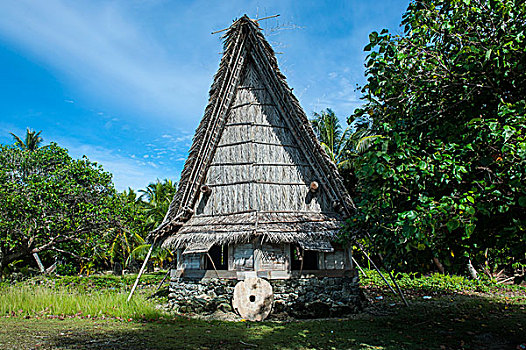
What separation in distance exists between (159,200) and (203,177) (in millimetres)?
16240

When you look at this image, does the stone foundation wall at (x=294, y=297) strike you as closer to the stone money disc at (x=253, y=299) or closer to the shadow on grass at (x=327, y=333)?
the stone money disc at (x=253, y=299)

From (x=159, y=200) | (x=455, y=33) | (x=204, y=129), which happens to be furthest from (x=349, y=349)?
(x=159, y=200)

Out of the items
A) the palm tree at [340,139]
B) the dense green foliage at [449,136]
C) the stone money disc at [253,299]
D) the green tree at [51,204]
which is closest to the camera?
the dense green foliage at [449,136]

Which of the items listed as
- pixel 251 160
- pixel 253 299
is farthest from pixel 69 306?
pixel 251 160

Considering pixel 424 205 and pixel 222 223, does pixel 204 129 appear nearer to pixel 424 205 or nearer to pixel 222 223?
pixel 222 223

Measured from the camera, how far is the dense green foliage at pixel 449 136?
4422 millimetres

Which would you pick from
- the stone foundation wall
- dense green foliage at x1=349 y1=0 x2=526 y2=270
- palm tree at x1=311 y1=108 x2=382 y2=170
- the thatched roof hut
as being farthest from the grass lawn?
palm tree at x1=311 y1=108 x2=382 y2=170

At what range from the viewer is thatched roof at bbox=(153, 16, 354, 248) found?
34.3 ft

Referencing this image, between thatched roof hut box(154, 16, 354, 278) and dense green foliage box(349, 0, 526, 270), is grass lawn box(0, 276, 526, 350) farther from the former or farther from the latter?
thatched roof hut box(154, 16, 354, 278)

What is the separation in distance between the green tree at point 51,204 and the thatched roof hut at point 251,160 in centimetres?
316

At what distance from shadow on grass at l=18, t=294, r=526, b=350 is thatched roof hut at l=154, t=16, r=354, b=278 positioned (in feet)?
9.29

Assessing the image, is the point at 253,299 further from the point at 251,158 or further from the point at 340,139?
the point at 340,139

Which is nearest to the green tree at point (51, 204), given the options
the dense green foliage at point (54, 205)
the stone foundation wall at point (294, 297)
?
the dense green foliage at point (54, 205)

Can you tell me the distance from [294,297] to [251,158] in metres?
4.24
